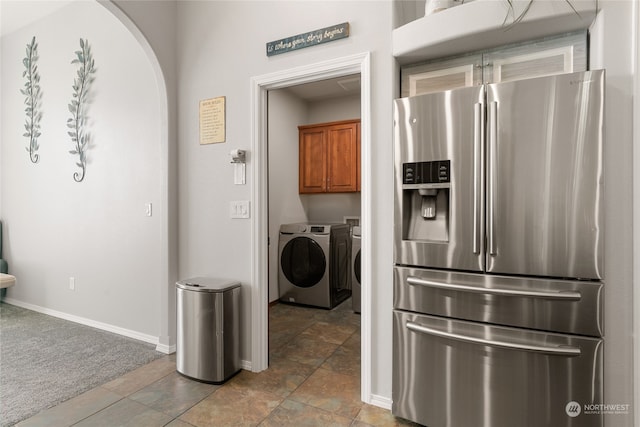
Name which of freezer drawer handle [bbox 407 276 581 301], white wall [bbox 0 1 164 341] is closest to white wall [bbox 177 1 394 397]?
freezer drawer handle [bbox 407 276 581 301]

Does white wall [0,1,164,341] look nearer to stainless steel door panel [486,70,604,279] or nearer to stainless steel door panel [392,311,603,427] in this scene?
stainless steel door panel [392,311,603,427]

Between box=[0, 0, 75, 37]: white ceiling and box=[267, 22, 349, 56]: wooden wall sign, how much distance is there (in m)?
2.62


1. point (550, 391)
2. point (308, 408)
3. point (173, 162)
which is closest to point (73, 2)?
point (173, 162)

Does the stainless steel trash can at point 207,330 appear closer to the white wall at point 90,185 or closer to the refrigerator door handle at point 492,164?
the white wall at point 90,185

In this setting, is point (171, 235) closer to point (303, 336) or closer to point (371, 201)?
point (303, 336)

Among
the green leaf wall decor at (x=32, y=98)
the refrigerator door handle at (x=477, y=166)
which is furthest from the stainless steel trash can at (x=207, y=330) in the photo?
the green leaf wall decor at (x=32, y=98)

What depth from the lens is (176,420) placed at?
1.79m

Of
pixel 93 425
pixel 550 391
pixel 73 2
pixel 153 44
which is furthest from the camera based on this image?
pixel 73 2

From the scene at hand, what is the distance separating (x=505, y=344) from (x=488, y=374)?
0.56 feet

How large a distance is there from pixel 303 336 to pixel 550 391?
6.60 feet

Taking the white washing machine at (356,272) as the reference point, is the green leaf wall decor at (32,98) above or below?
above

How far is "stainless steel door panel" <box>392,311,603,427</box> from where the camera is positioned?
1.40 m

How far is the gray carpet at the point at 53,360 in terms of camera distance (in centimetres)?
200

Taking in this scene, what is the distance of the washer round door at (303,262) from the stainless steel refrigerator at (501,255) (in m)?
2.10
